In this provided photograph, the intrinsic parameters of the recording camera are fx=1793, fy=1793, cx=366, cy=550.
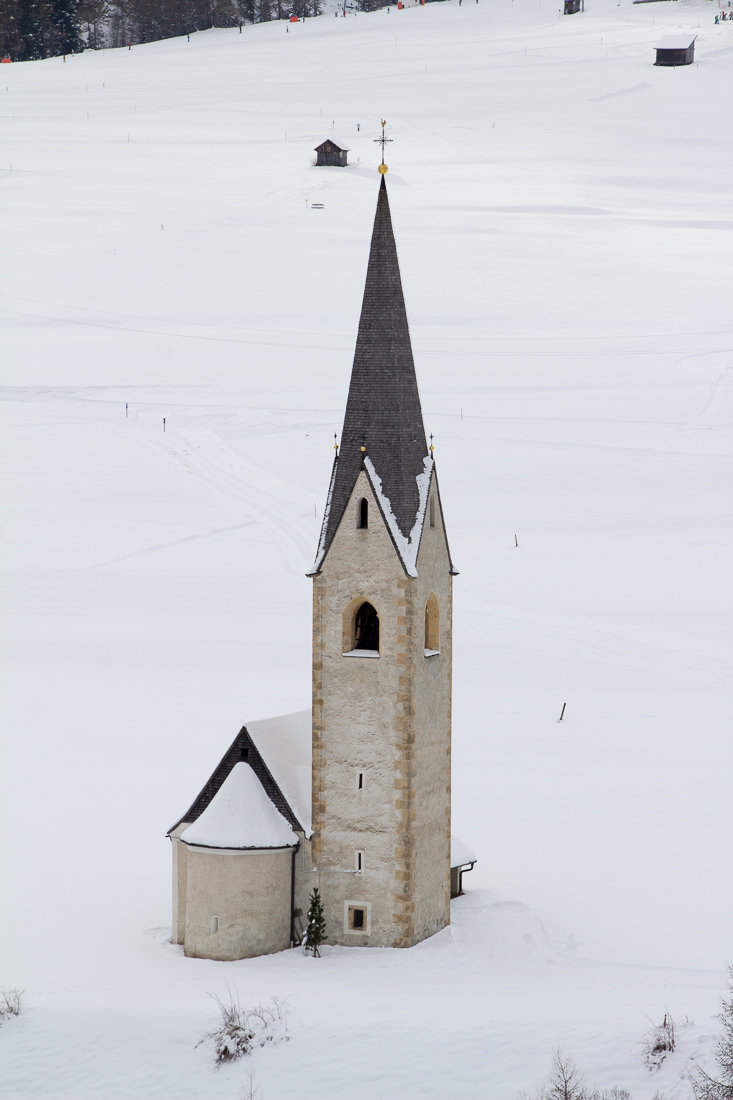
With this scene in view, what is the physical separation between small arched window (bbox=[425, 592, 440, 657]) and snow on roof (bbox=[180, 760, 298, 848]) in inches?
175

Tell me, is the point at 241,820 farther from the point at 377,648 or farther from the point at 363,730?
the point at 377,648

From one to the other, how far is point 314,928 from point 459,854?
5.48 metres

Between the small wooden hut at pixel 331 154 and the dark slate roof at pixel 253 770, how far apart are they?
317ft

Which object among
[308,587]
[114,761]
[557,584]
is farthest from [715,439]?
[114,761]

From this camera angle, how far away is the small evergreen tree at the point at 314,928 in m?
35.4

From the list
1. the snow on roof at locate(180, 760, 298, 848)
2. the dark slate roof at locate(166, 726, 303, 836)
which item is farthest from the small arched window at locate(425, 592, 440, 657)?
the snow on roof at locate(180, 760, 298, 848)

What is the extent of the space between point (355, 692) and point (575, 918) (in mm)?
8261

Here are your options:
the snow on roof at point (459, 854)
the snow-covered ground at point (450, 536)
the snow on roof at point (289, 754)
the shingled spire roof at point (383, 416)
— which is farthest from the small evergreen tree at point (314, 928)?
the shingled spire roof at point (383, 416)

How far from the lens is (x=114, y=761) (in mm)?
47750

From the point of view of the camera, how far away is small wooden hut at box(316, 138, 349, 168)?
419 ft

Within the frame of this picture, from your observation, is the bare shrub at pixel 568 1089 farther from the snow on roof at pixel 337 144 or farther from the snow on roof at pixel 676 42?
the snow on roof at pixel 676 42

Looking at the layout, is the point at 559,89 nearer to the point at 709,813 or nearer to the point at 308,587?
the point at 308,587

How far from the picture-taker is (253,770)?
3634 cm

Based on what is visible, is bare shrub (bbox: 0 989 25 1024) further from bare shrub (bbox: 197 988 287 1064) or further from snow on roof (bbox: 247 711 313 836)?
snow on roof (bbox: 247 711 313 836)
